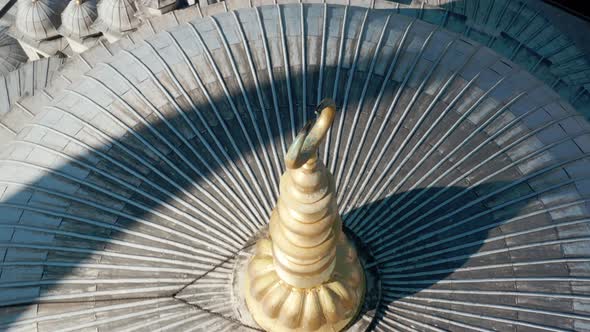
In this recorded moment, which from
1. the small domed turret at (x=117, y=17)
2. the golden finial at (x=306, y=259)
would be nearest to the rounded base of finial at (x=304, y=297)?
the golden finial at (x=306, y=259)

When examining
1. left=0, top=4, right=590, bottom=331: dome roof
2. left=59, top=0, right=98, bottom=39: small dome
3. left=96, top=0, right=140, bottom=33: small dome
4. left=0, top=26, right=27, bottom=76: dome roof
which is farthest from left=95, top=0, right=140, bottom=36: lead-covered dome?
left=0, top=4, right=590, bottom=331: dome roof

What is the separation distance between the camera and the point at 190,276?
2459cm

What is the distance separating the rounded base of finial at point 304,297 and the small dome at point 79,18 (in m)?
28.0

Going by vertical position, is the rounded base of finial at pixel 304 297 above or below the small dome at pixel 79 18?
below

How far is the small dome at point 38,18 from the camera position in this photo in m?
45.6

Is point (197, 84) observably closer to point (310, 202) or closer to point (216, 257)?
point (216, 257)

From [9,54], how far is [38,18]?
16.6ft

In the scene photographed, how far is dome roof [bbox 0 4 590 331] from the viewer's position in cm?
2416

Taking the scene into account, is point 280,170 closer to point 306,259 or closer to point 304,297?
point 304,297

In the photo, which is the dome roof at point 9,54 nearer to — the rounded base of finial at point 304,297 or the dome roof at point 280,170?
the dome roof at point 280,170

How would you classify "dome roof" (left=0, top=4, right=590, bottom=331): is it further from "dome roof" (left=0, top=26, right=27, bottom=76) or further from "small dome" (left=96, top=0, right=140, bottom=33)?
"dome roof" (left=0, top=26, right=27, bottom=76)

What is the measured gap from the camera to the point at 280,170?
2692 centimetres

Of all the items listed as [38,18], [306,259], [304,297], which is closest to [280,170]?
[304,297]

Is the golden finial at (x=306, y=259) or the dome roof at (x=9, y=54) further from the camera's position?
the dome roof at (x=9, y=54)
